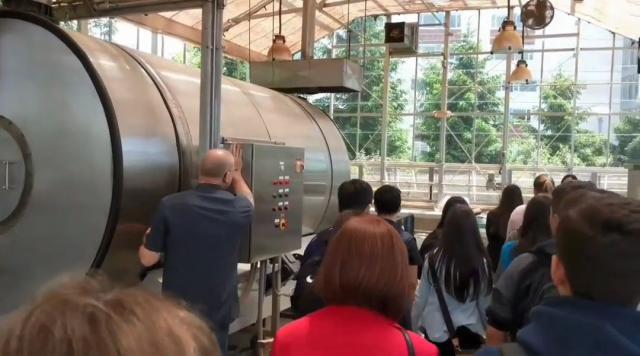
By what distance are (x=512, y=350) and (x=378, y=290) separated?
42 centimetres

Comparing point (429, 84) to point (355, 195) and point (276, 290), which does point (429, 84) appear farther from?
point (355, 195)

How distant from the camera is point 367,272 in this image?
1.49 m

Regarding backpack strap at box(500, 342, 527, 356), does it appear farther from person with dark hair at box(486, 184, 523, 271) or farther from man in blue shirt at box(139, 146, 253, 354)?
person with dark hair at box(486, 184, 523, 271)

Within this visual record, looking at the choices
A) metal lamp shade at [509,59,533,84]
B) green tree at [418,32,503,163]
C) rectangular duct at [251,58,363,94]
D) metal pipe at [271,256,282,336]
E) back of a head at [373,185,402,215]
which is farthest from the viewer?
green tree at [418,32,503,163]

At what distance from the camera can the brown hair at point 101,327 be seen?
55cm

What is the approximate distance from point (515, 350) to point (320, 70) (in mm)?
5008

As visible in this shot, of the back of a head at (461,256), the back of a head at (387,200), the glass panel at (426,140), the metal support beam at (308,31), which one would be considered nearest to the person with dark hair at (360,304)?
the back of a head at (461,256)

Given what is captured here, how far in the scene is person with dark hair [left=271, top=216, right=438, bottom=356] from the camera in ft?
4.70

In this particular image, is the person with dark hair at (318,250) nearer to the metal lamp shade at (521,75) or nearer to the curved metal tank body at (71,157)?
the curved metal tank body at (71,157)

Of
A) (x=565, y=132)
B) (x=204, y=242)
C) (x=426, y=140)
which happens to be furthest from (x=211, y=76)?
(x=565, y=132)

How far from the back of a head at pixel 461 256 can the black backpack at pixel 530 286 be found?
77 centimetres

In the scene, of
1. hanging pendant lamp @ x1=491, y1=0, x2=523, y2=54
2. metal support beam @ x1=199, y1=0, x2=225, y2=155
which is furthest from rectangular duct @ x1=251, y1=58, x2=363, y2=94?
metal support beam @ x1=199, y1=0, x2=225, y2=155

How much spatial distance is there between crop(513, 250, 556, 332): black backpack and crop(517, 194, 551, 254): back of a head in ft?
1.35

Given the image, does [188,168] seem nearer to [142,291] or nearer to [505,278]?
[505,278]
